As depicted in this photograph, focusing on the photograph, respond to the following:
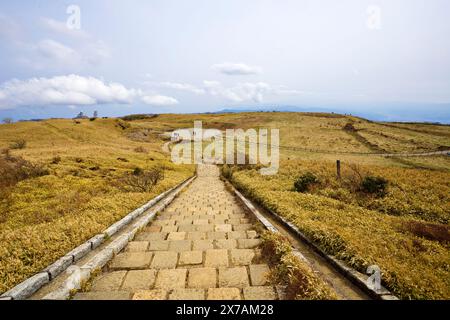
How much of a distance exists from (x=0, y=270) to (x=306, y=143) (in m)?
58.4

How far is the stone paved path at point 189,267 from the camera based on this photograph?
4.02 meters

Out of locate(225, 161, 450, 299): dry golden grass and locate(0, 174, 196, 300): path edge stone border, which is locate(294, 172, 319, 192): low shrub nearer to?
locate(225, 161, 450, 299): dry golden grass

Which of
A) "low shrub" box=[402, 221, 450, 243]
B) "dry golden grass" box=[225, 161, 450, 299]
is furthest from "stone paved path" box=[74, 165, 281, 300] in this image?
"low shrub" box=[402, 221, 450, 243]

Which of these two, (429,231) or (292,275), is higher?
(292,275)

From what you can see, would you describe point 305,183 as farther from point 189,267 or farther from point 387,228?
point 189,267

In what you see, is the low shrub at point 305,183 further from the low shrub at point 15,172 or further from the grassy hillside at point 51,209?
the low shrub at point 15,172

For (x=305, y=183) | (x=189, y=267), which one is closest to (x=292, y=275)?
(x=189, y=267)

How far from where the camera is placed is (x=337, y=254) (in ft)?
17.7

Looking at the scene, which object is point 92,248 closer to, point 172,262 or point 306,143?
point 172,262

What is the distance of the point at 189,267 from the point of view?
16.0 feet

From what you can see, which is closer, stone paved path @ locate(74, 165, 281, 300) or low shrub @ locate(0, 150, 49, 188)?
stone paved path @ locate(74, 165, 281, 300)

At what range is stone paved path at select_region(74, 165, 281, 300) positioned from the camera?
13.2 ft

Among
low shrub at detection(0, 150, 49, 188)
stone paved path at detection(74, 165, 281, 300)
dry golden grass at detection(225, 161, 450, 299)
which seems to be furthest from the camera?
low shrub at detection(0, 150, 49, 188)
